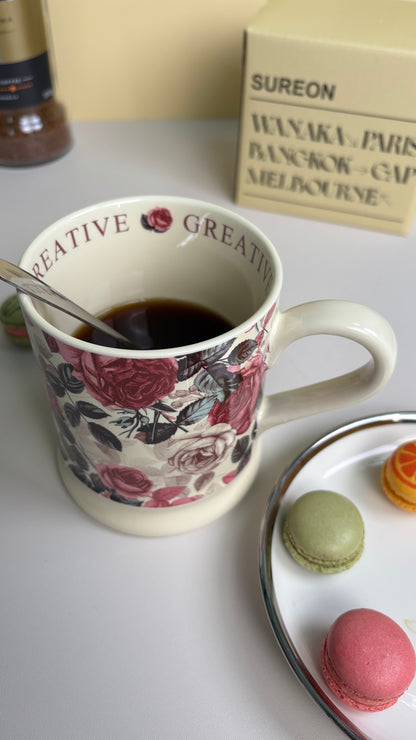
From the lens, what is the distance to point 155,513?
0.39 m

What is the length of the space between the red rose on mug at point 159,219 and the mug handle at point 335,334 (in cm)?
11

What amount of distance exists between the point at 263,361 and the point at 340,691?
0.17 meters

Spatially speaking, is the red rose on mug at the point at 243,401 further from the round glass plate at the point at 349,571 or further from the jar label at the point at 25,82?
the jar label at the point at 25,82

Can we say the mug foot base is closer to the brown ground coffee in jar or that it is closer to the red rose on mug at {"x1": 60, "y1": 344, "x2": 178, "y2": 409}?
the red rose on mug at {"x1": 60, "y1": 344, "x2": 178, "y2": 409}

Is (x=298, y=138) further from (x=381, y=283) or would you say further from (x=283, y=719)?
(x=283, y=719)

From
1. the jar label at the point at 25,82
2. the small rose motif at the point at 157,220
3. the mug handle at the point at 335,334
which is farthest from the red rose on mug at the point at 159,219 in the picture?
the jar label at the point at 25,82

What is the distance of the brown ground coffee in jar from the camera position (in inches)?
24.3

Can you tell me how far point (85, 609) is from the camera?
14.4 inches

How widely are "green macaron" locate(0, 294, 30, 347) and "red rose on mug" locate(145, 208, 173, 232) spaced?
0.15 m

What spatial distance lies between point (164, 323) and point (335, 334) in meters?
0.14

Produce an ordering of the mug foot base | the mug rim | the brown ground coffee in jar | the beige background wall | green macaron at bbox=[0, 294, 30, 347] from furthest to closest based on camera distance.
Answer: the beige background wall → the brown ground coffee in jar → green macaron at bbox=[0, 294, 30, 347] → the mug foot base → the mug rim

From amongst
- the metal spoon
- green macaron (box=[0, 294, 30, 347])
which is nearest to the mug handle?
the metal spoon

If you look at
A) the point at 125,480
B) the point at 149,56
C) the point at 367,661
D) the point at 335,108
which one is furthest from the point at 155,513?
the point at 149,56

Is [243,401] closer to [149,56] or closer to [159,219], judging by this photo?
[159,219]
